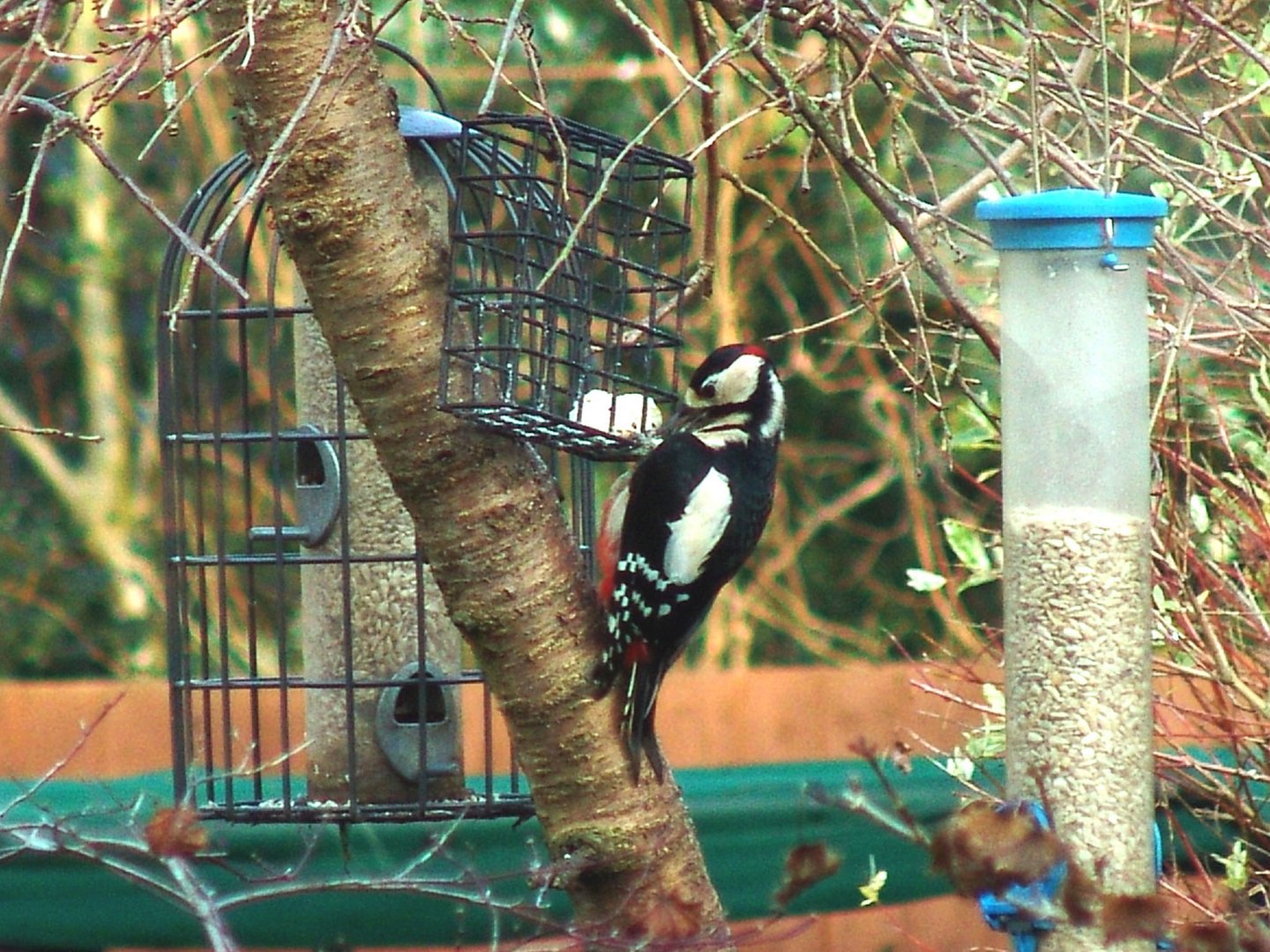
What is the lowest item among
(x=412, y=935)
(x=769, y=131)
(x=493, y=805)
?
(x=412, y=935)

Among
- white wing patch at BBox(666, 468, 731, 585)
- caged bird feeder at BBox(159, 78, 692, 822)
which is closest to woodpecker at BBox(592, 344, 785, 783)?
white wing patch at BBox(666, 468, 731, 585)

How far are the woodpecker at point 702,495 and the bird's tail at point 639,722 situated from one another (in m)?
0.40

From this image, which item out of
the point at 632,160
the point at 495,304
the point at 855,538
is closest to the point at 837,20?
the point at 632,160

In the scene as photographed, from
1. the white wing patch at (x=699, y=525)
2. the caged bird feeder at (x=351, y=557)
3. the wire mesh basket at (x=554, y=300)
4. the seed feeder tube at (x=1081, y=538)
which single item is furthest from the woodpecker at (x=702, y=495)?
the seed feeder tube at (x=1081, y=538)

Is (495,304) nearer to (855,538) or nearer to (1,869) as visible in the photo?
(1,869)

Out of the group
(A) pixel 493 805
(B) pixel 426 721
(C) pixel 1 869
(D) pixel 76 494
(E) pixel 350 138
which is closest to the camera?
(E) pixel 350 138

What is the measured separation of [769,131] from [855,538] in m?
2.40

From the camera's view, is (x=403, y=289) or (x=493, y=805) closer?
(x=403, y=289)

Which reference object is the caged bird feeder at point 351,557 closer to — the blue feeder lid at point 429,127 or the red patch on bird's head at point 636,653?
the blue feeder lid at point 429,127

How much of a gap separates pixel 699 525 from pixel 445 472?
38.5 inches

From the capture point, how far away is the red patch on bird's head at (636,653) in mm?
2732

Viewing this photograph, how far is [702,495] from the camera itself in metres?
3.43

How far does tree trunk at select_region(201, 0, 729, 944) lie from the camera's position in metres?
2.43

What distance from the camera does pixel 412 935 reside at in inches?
182
